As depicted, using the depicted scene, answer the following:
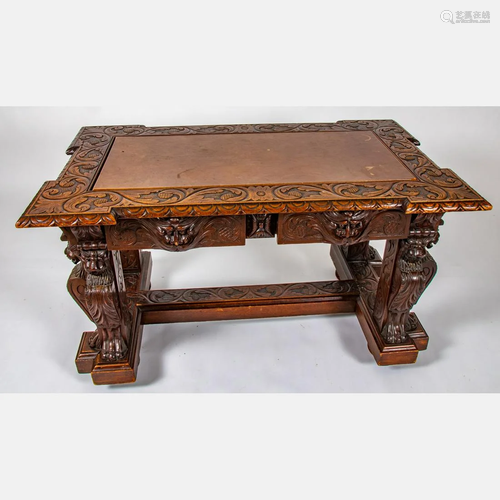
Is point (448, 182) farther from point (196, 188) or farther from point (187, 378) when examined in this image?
point (187, 378)

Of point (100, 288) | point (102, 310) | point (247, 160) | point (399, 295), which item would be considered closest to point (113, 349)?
point (102, 310)

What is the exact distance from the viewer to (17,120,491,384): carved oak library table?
229 cm

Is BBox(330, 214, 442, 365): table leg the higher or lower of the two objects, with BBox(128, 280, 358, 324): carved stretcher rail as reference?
→ higher

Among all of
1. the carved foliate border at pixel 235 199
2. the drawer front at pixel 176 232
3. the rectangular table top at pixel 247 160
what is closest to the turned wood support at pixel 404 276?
the carved foliate border at pixel 235 199

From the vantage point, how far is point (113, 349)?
265 centimetres

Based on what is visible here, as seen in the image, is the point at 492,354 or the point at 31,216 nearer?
the point at 31,216

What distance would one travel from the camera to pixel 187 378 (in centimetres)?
274

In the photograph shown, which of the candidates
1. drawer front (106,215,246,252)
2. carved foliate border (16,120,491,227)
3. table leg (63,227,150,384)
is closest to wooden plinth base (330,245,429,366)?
carved foliate border (16,120,491,227)

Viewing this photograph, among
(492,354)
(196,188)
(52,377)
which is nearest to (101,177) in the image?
(196,188)

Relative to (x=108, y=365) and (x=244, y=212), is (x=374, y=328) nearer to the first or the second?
(x=244, y=212)

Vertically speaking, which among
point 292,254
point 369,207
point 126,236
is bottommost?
point 292,254

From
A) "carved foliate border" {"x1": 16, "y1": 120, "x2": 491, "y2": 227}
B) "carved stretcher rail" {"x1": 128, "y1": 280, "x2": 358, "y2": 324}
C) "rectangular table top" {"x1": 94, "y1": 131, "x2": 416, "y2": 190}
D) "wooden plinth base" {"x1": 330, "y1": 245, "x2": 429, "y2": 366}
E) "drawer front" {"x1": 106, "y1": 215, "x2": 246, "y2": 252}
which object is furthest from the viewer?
"carved stretcher rail" {"x1": 128, "y1": 280, "x2": 358, "y2": 324}

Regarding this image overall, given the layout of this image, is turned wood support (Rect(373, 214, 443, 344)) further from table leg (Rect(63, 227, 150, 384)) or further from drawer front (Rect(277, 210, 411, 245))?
table leg (Rect(63, 227, 150, 384))

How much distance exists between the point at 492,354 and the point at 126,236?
2095 millimetres
